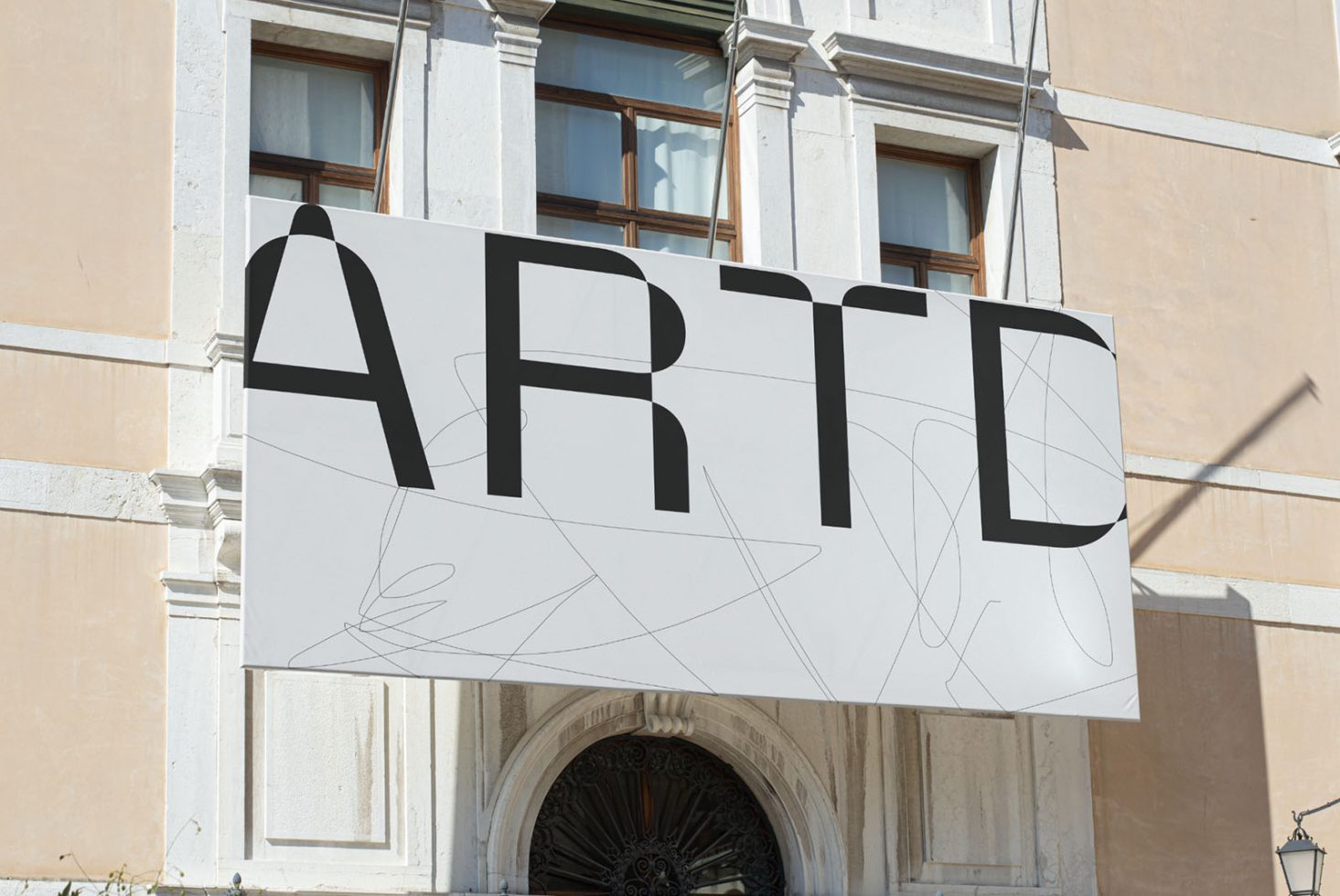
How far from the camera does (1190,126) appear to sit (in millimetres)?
16125

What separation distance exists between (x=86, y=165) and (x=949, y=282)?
→ 17.5ft

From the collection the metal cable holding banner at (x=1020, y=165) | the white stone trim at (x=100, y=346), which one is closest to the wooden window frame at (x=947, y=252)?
the metal cable holding banner at (x=1020, y=165)

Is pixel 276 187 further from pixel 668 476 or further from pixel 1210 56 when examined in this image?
pixel 1210 56

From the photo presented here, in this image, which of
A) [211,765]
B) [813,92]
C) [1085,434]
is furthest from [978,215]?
[211,765]

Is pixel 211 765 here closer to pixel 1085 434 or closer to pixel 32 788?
pixel 32 788

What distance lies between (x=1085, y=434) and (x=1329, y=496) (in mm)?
2743

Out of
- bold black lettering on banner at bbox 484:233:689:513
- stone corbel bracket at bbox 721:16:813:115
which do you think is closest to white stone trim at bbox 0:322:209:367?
bold black lettering on banner at bbox 484:233:689:513

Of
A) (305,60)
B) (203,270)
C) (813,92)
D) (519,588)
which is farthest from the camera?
(813,92)

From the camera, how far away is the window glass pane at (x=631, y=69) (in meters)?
14.7

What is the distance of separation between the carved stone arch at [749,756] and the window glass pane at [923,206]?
3367 mm

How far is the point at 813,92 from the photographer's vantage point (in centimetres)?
1498

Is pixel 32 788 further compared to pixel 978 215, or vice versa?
pixel 978 215

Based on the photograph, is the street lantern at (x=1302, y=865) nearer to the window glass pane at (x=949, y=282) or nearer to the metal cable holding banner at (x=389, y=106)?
the window glass pane at (x=949, y=282)

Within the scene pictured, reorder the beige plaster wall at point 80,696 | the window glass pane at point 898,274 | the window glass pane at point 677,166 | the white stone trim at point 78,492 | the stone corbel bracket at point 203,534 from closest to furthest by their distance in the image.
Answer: the beige plaster wall at point 80,696 → the white stone trim at point 78,492 → the stone corbel bracket at point 203,534 → the window glass pane at point 677,166 → the window glass pane at point 898,274
